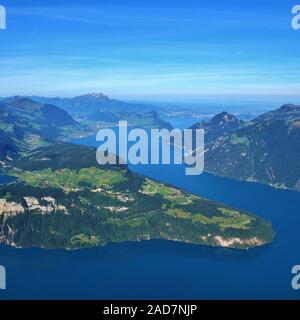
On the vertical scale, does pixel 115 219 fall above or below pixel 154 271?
above

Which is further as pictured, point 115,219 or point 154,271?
point 115,219

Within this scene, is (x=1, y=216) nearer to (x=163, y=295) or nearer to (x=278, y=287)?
(x=163, y=295)

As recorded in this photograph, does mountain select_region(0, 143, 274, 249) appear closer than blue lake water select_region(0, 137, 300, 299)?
No

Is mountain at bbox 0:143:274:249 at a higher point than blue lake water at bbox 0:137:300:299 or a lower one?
higher
